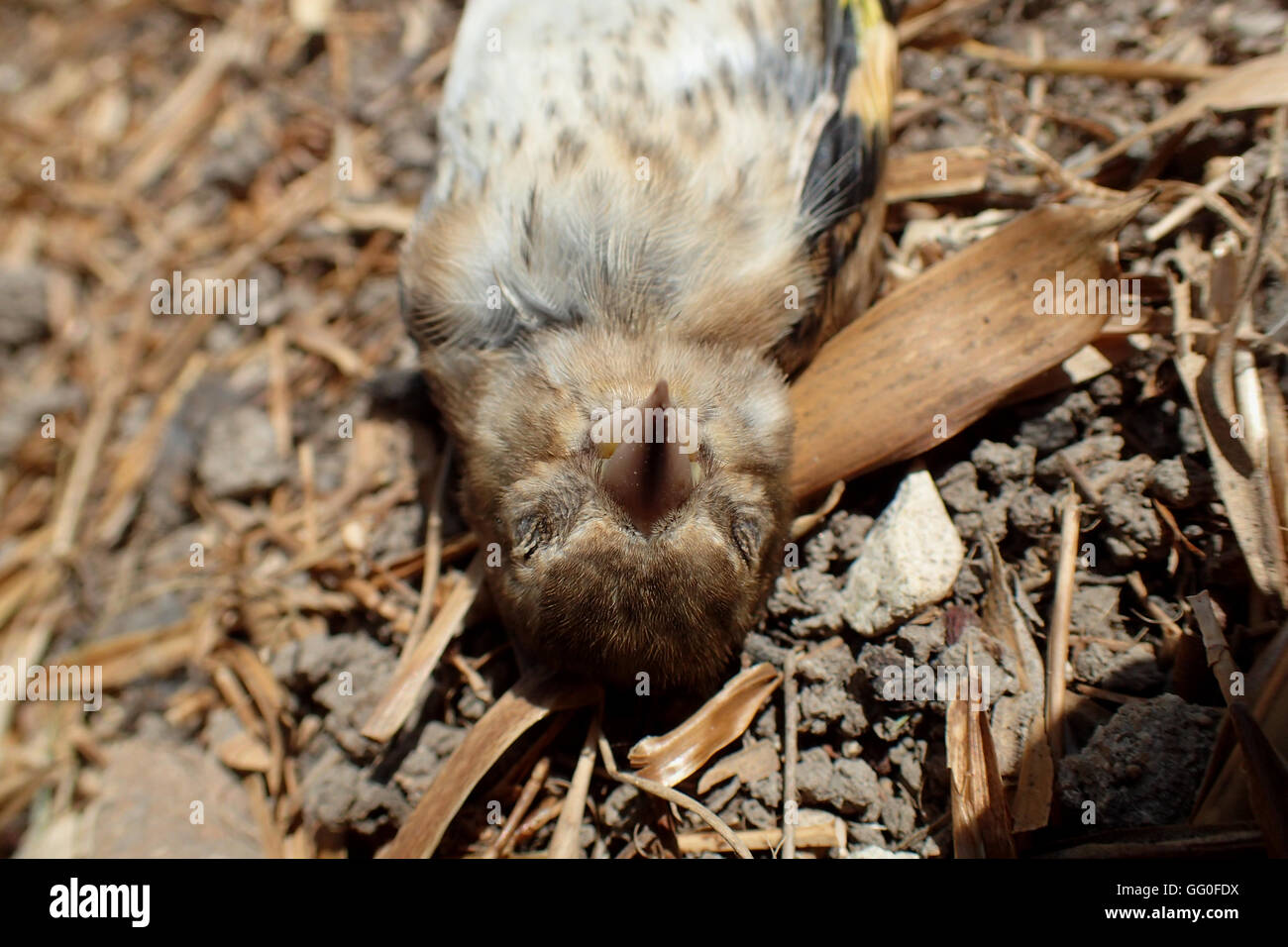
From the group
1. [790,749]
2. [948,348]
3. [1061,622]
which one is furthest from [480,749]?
[948,348]

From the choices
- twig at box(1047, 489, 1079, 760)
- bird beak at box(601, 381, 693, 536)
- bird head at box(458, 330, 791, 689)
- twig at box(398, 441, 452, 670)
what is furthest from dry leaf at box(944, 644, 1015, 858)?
twig at box(398, 441, 452, 670)

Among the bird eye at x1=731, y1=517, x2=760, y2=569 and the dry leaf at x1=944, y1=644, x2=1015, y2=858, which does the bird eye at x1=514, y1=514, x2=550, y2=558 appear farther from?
the dry leaf at x1=944, y1=644, x2=1015, y2=858

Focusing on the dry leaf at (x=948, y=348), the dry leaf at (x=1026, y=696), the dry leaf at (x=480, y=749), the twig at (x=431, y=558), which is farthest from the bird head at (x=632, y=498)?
the dry leaf at (x=1026, y=696)

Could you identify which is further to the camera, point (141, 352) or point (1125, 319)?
point (141, 352)

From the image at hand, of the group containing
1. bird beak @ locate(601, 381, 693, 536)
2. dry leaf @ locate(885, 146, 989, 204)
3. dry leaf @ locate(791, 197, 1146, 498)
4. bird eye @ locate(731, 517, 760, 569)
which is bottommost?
bird eye @ locate(731, 517, 760, 569)

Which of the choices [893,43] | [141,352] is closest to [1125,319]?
[893,43]
